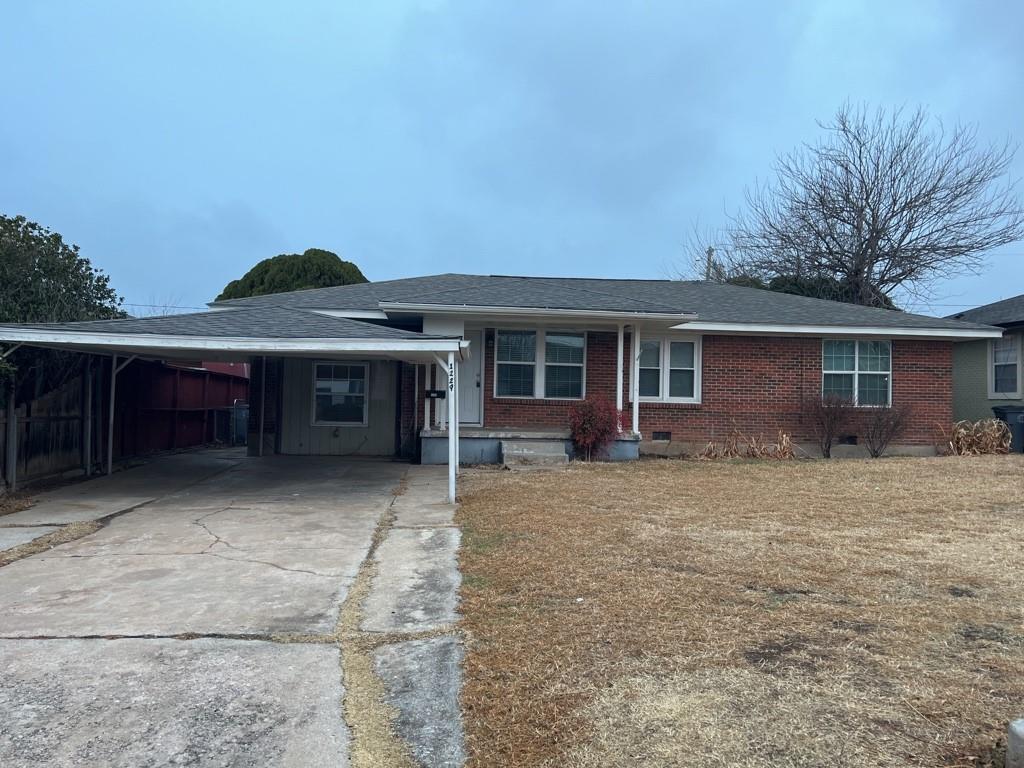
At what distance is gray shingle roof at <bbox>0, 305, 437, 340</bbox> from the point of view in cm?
878

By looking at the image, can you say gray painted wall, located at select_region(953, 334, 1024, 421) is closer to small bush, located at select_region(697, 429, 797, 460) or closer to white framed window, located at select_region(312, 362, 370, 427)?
small bush, located at select_region(697, 429, 797, 460)

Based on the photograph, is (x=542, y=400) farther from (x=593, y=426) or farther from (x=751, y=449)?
(x=751, y=449)

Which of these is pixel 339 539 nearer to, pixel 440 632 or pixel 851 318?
pixel 440 632

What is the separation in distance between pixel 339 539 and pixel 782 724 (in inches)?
194

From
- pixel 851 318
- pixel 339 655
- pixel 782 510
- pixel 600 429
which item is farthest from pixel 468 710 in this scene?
pixel 851 318

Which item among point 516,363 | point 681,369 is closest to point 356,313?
A: point 516,363

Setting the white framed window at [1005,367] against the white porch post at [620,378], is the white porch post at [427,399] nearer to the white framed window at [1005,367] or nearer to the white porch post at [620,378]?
the white porch post at [620,378]

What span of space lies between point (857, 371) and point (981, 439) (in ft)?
9.10

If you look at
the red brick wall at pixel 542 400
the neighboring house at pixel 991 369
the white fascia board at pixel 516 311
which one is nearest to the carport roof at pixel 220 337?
the white fascia board at pixel 516 311

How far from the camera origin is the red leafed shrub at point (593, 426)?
12828mm

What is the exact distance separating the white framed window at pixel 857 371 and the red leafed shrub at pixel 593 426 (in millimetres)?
4928

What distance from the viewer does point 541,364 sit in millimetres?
14078

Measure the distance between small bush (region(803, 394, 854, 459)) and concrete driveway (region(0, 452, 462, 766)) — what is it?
9.02 metres

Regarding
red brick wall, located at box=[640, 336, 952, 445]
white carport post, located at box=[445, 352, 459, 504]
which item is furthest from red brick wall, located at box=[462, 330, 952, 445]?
white carport post, located at box=[445, 352, 459, 504]
